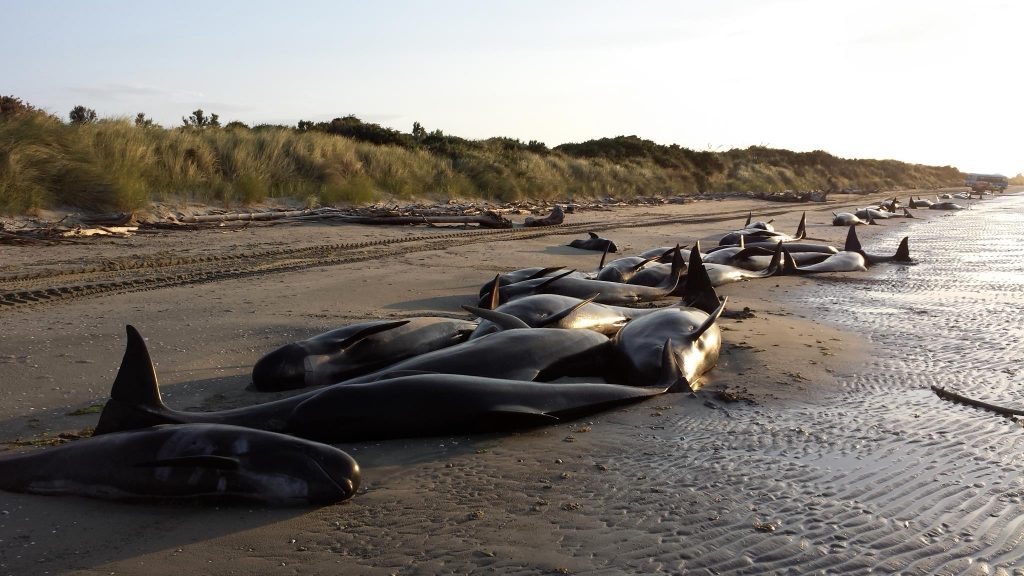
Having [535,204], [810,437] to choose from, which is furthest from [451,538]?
[535,204]

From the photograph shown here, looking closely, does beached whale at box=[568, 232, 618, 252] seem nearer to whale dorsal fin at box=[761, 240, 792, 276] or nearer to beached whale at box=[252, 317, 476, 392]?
whale dorsal fin at box=[761, 240, 792, 276]

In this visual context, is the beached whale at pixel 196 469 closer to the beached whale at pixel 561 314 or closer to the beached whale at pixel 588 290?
the beached whale at pixel 561 314

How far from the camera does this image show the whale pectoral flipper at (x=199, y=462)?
336 cm

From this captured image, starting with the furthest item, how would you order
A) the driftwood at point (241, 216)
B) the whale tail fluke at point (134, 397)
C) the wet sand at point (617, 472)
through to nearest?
the driftwood at point (241, 216), the whale tail fluke at point (134, 397), the wet sand at point (617, 472)

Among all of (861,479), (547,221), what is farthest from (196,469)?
(547,221)

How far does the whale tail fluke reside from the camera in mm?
3967

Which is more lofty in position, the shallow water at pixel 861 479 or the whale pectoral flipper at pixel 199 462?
the whale pectoral flipper at pixel 199 462

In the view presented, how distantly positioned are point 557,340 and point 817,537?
2.49m

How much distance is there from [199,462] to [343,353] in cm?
204

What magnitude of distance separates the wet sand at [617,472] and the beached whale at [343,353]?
197mm

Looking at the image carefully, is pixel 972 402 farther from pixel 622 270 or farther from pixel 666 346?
pixel 622 270

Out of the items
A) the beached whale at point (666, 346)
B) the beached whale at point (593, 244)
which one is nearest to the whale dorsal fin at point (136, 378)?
the beached whale at point (666, 346)

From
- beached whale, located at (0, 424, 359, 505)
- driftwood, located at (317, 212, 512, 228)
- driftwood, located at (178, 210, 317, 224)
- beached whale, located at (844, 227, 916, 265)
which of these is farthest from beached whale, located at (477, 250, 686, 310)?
driftwood, located at (178, 210, 317, 224)

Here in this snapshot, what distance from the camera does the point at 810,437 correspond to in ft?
14.3
